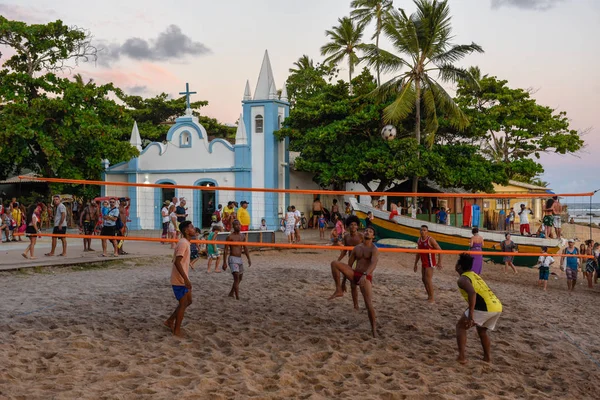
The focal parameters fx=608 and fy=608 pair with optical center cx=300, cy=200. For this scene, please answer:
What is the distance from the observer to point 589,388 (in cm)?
647

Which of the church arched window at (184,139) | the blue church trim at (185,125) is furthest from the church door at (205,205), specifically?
the blue church trim at (185,125)

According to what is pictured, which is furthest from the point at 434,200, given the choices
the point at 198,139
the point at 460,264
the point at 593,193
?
the point at 460,264

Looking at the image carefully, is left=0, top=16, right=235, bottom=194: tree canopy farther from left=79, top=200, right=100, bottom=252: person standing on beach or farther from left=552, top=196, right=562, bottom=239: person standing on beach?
left=552, top=196, right=562, bottom=239: person standing on beach

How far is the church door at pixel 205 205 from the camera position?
24.9 metres

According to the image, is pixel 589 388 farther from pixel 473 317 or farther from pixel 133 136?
pixel 133 136

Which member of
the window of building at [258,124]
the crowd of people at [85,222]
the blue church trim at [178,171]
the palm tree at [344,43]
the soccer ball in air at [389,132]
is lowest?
the crowd of people at [85,222]

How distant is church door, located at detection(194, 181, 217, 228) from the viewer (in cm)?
2485

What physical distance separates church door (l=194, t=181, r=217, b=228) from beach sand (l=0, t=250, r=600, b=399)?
1264 centimetres

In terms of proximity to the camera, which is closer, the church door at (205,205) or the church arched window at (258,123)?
the church door at (205,205)

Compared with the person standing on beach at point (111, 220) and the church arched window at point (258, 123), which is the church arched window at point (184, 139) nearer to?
the church arched window at point (258, 123)

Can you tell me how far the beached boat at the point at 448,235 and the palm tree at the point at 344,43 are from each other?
18.3 metres

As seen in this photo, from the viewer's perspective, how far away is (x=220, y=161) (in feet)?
85.0

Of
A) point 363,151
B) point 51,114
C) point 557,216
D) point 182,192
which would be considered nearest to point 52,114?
point 51,114

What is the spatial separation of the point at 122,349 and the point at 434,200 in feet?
75.4
